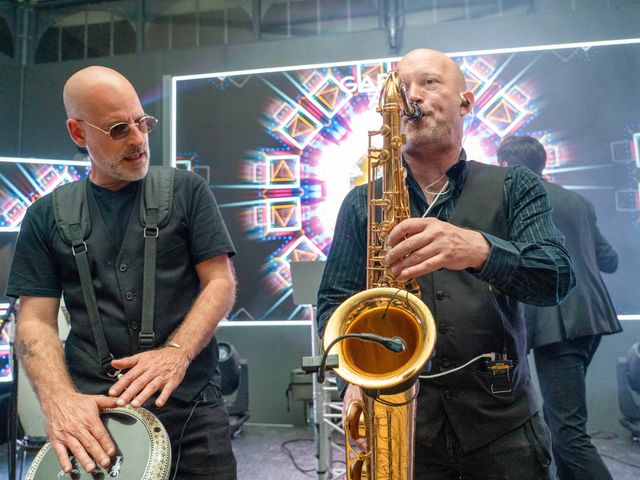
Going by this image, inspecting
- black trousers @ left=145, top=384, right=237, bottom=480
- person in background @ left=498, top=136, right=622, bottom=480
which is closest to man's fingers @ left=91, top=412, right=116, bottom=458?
black trousers @ left=145, top=384, right=237, bottom=480

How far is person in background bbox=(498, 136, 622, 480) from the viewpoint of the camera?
2.83 meters

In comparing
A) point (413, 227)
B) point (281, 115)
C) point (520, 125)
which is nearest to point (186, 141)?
point (281, 115)

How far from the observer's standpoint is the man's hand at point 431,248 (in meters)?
1.28

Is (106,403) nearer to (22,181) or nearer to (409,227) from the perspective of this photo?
(409,227)

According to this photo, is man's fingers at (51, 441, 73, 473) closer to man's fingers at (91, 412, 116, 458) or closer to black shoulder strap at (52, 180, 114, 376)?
man's fingers at (91, 412, 116, 458)

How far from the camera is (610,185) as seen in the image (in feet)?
17.2

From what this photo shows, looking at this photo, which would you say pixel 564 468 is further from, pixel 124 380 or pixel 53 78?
pixel 53 78

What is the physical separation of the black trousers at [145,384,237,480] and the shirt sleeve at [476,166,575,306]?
105 centimetres

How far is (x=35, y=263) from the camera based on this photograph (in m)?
1.94

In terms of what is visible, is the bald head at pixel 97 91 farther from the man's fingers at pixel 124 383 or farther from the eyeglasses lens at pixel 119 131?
the man's fingers at pixel 124 383

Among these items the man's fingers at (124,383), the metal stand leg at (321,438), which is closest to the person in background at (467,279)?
the man's fingers at (124,383)

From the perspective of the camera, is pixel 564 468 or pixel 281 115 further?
Result: pixel 281 115

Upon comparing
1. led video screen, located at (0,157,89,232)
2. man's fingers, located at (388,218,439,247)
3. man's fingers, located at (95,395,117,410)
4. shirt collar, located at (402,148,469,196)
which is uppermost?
led video screen, located at (0,157,89,232)

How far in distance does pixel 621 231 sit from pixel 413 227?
15.6ft
